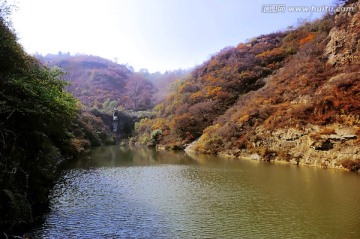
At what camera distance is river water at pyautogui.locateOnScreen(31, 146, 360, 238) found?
11461 mm

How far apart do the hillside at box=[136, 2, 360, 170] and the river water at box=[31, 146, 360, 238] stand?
241 inches

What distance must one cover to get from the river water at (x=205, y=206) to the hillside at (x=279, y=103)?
241 inches

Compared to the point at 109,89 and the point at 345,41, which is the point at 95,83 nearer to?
the point at 109,89

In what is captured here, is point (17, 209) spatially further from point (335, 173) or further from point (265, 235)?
point (335, 173)

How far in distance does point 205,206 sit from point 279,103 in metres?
26.9

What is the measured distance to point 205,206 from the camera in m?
15.0

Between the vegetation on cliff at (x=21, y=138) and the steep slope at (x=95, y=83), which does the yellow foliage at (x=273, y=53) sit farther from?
the steep slope at (x=95, y=83)

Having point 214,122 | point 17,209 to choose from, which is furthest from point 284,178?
point 214,122

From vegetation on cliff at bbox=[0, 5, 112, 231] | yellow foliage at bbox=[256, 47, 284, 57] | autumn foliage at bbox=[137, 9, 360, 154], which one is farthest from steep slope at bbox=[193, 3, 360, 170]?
vegetation on cliff at bbox=[0, 5, 112, 231]

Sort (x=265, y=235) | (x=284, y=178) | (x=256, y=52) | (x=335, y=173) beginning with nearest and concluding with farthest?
1. (x=265, y=235)
2. (x=284, y=178)
3. (x=335, y=173)
4. (x=256, y=52)

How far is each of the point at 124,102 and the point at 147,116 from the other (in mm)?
31415

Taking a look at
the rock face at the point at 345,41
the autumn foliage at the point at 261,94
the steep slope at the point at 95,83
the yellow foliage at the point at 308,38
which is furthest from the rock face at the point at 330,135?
the steep slope at the point at 95,83

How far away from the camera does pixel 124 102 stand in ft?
344

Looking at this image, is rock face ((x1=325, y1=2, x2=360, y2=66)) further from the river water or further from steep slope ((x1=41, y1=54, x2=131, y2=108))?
steep slope ((x1=41, y1=54, x2=131, y2=108))
